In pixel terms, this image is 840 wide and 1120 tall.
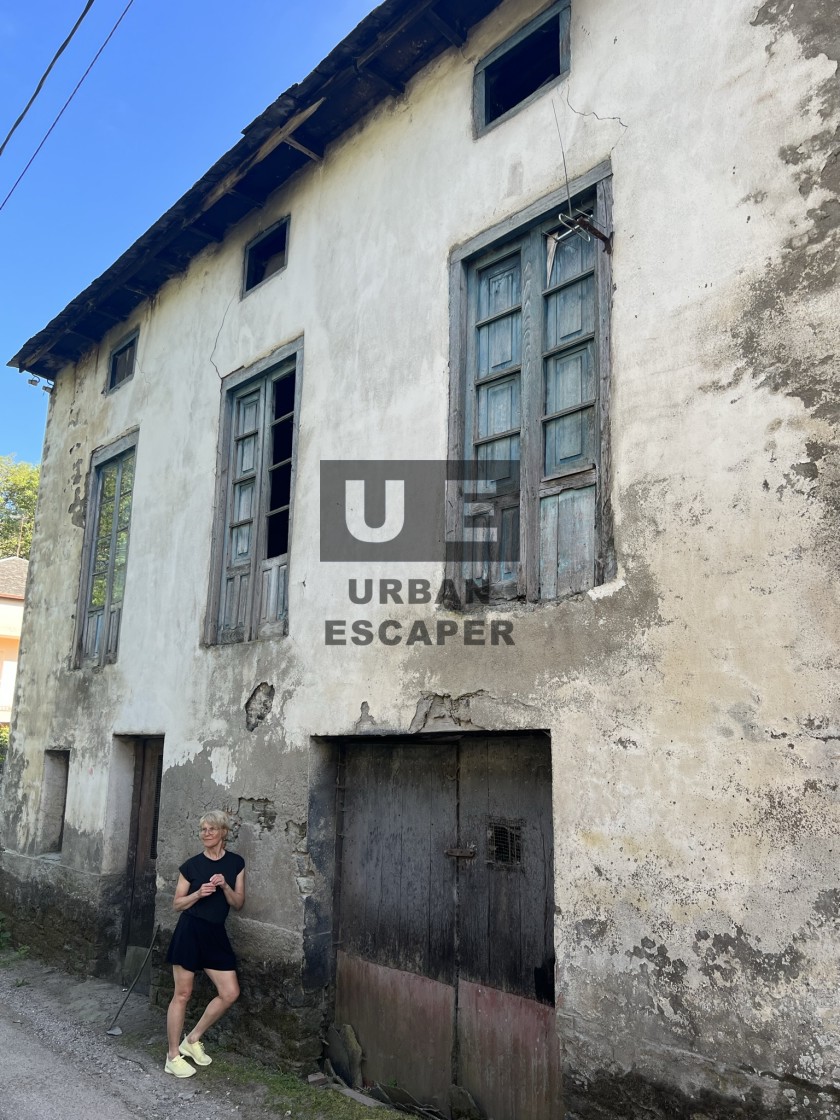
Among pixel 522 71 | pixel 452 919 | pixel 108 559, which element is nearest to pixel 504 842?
pixel 452 919

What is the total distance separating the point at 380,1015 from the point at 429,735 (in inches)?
71.4

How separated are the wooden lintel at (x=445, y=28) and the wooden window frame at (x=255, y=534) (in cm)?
228

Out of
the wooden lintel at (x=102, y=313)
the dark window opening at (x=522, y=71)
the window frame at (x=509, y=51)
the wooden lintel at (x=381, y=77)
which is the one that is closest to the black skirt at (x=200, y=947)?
the window frame at (x=509, y=51)

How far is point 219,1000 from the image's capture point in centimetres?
560

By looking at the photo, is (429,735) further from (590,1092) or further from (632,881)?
(590,1092)

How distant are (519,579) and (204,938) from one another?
3279mm

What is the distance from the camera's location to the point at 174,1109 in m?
5.02

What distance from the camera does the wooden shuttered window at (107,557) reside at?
8.47 meters

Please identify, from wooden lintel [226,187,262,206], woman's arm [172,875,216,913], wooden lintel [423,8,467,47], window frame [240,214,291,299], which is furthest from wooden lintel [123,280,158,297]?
woman's arm [172,875,216,913]

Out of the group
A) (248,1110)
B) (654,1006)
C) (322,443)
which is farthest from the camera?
(322,443)

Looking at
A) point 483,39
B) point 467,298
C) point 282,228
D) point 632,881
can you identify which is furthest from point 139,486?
point 632,881
